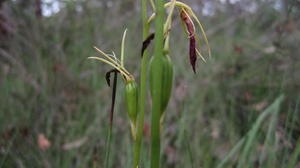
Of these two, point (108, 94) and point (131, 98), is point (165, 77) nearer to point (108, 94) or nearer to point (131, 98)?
point (131, 98)

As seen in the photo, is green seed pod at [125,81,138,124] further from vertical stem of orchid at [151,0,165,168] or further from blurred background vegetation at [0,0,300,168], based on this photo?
blurred background vegetation at [0,0,300,168]

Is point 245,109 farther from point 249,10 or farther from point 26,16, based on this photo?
point 26,16

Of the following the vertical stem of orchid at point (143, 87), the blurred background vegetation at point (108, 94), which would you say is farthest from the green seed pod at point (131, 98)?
the blurred background vegetation at point (108, 94)

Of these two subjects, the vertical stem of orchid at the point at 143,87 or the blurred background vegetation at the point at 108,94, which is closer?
the vertical stem of orchid at the point at 143,87

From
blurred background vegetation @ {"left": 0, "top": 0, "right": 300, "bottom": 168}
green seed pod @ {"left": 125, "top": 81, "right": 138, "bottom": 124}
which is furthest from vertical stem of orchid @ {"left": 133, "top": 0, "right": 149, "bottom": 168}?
blurred background vegetation @ {"left": 0, "top": 0, "right": 300, "bottom": 168}

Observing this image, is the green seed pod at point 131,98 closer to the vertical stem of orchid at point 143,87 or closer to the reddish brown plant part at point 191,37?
the vertical stem of orchid at point 143,87

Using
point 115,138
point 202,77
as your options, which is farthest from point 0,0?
point 202,77

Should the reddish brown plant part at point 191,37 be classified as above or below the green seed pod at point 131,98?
above
